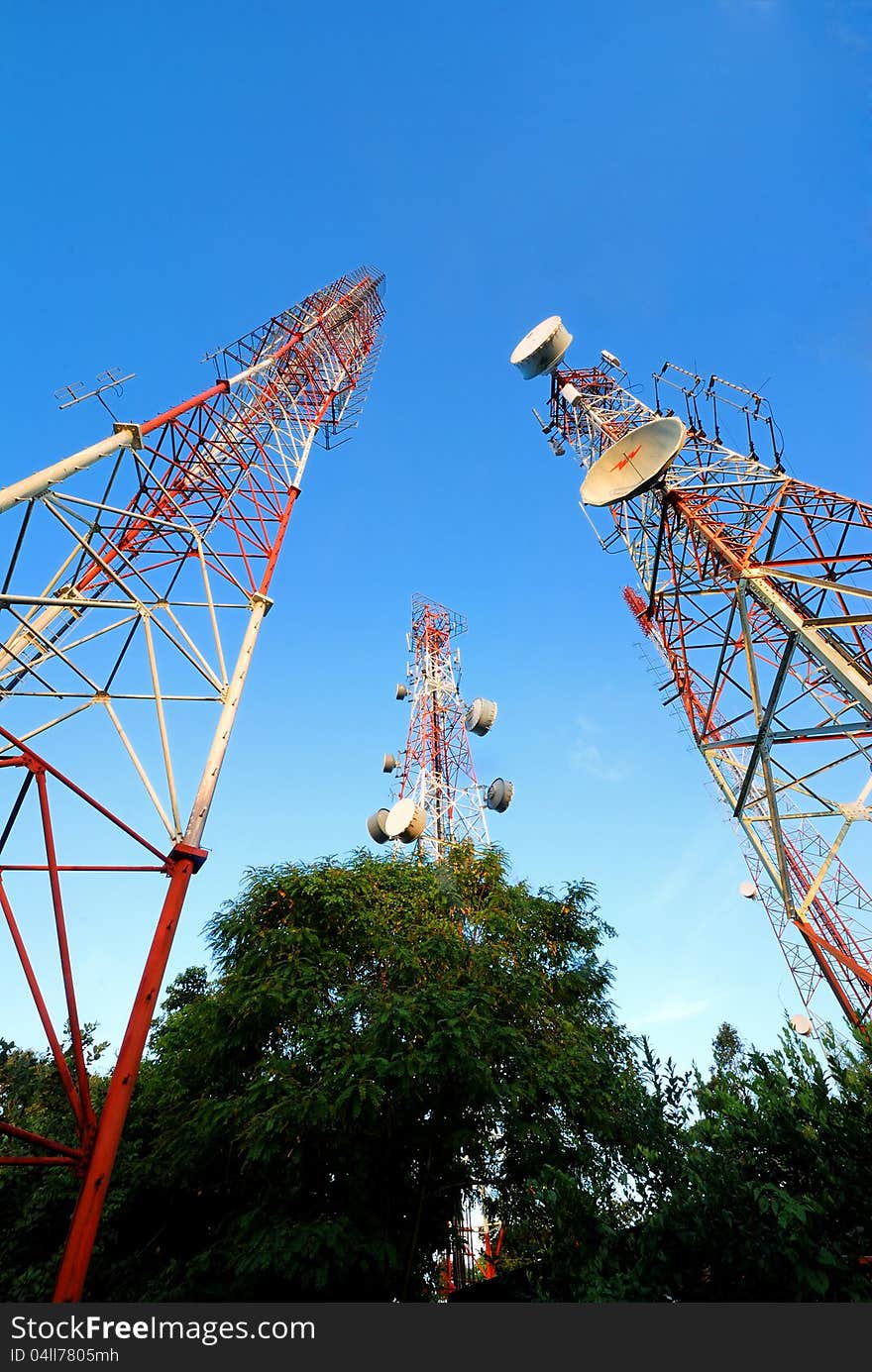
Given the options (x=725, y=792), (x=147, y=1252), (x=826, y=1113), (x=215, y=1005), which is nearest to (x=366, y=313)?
(x=725, y=792)

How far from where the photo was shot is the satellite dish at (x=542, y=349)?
15539 millimetres

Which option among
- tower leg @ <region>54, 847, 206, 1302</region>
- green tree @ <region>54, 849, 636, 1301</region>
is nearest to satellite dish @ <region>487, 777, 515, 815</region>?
green tree @ <region>54, 849, 636, 1301</region>

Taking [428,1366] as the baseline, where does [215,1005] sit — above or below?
Answer: above

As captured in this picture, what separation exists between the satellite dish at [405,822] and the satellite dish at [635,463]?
10714 millimetres

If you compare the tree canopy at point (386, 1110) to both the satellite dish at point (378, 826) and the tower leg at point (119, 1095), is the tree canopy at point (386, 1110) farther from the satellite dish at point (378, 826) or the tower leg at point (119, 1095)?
the satellite dish at point (378, 826)

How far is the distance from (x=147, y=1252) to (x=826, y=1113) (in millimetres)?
12630

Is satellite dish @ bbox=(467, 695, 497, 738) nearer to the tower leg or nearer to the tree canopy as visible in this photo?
the tree canopy

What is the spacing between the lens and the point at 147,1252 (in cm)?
1181

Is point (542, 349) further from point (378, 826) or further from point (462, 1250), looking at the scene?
point (462, 1250)

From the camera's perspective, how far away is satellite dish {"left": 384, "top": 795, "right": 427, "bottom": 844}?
18406mm

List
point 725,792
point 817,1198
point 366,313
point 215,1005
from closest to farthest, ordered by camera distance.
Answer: point 817,1198 → point 725,792 → point 215,1005 → point 366,313

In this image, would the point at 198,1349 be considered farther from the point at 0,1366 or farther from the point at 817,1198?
the point at 817,1198

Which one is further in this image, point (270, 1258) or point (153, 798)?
point (270, 1258)

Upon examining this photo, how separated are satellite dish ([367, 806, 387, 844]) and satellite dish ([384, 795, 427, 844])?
342cm
